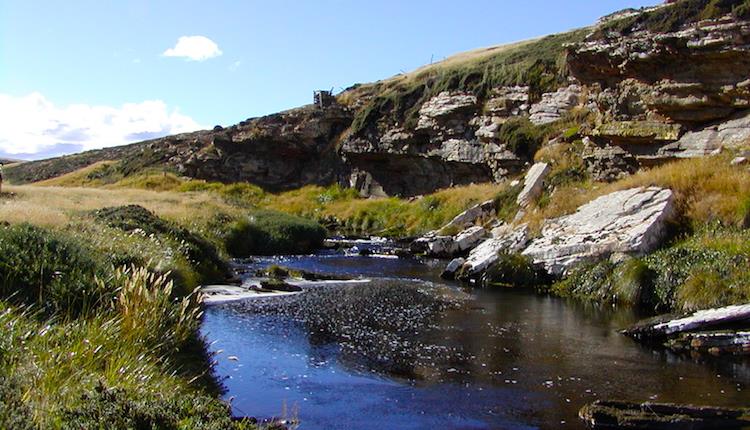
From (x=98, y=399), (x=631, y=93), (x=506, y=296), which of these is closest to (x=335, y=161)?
(x=631, y=93)

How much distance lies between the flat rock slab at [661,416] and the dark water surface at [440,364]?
0.45 meters

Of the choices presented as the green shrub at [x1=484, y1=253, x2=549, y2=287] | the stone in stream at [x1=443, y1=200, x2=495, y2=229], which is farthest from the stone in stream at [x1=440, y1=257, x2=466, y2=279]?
A: the stone in stream at [x1=443, y1=200, x2=495, y2=229]

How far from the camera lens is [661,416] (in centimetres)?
1021

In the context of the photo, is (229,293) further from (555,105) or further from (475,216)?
(555,105)

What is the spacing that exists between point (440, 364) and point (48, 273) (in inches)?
289

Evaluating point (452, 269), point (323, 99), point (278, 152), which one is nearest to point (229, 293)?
point (452, 269)

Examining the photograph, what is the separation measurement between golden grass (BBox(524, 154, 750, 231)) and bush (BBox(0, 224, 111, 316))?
60.9ft

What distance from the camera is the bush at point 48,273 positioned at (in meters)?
11.4

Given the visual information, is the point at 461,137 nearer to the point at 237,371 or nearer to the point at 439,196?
the point at 439,196

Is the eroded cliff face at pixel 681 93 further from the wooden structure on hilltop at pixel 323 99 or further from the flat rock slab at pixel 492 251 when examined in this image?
the wooden structure on hilltop at pixel 323 99

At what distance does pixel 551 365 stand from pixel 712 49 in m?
21.8

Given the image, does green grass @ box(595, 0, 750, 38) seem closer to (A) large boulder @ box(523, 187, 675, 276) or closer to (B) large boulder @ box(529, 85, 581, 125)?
(B) large boulder @ box(529, 85, 581, 125)

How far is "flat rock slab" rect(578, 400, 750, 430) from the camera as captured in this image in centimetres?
1005

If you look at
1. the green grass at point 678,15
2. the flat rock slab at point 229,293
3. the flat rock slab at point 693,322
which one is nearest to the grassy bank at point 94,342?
the flat rock slab at point 229,293
